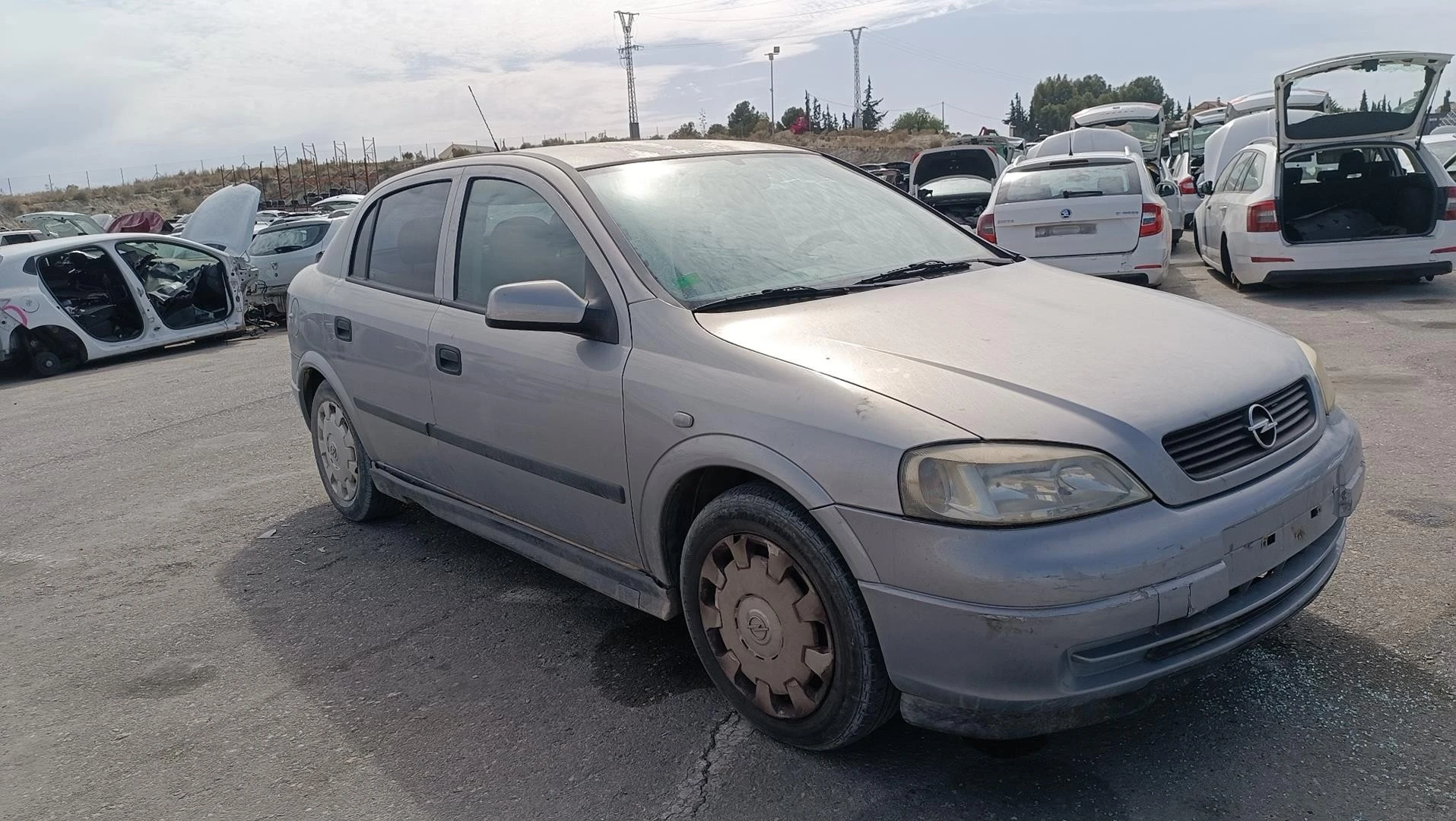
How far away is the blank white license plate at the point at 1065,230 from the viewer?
961 cm

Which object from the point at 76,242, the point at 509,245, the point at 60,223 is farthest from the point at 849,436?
the point at 60,223

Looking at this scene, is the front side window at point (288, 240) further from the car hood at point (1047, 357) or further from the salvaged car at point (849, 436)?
the car hood at point (1047, 357)

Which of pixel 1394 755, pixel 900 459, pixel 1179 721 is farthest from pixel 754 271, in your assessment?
pixel 1394 755

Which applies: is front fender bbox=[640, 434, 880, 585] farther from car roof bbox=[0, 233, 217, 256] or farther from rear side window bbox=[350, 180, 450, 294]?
car roof bbox=[0, 233, 217, 256]

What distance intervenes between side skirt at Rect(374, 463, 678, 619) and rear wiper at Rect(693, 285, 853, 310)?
88cm

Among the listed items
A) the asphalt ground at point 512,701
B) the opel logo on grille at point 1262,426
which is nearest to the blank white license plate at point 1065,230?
the asphalt ground at point 512,701

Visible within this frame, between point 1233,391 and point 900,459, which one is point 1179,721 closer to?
point 1233,391

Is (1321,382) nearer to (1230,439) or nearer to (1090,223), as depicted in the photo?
(1230,439)

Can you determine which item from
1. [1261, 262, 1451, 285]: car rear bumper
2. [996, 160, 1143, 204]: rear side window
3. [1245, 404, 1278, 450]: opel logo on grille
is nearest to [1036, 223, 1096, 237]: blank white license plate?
[996, 160, 1143, 204]: rear side window

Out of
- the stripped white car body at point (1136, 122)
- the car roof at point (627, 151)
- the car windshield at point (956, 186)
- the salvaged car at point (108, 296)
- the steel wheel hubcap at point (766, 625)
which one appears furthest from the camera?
the stripped white car body at point (1136, 122)

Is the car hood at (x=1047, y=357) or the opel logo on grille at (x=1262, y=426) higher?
the car hood at (x=1047, y=357)

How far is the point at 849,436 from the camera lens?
262cm

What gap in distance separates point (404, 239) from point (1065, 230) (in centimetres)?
678

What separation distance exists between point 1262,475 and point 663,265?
1.80m
